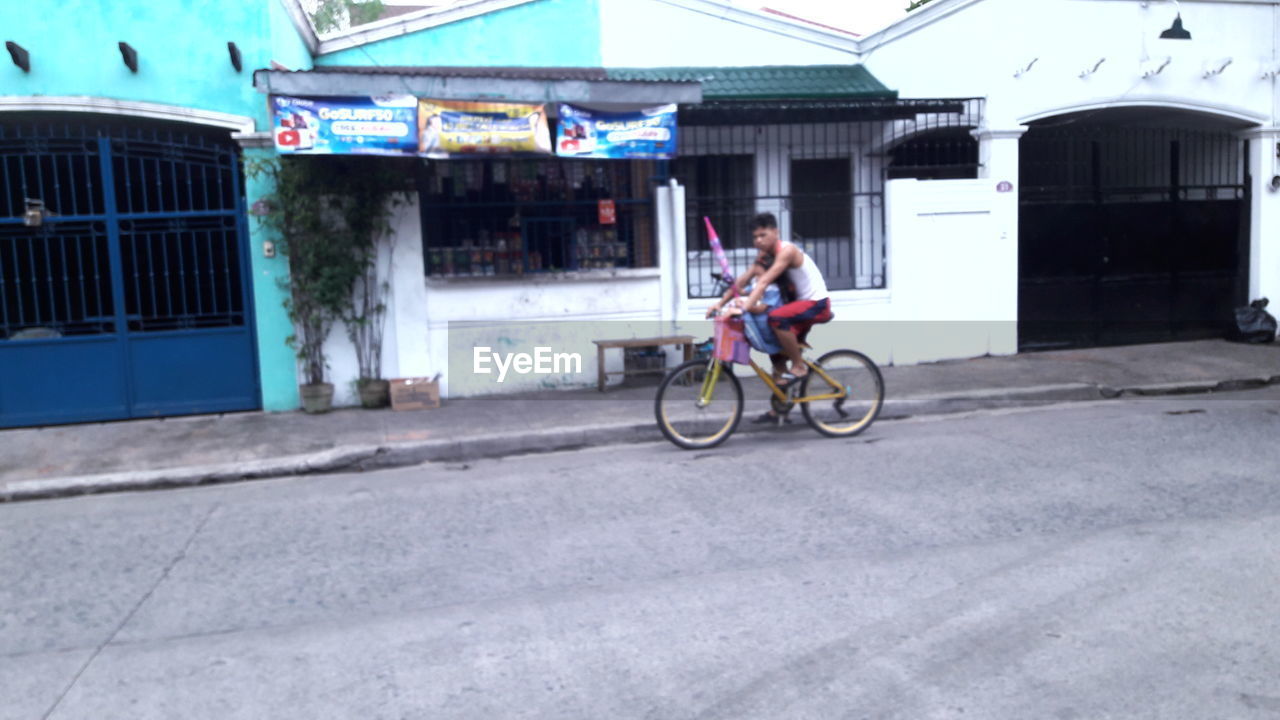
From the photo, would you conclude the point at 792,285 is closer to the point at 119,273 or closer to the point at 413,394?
the point at 413,394

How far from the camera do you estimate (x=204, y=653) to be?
4566 mm

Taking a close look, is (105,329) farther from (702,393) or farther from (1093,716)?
(1093,716)

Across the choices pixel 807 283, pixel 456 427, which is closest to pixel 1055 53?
pixel 807 283

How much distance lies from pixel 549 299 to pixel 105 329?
448 cm

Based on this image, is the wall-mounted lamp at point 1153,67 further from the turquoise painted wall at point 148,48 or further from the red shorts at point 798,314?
the turquoise painted wall at point 148,48

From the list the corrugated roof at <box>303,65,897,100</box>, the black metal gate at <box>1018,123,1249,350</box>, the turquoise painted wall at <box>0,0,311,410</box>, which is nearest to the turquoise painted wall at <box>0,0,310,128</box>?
the turquoise painted wall at <box>0,0,311,410</box>

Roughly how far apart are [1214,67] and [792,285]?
7889 mm

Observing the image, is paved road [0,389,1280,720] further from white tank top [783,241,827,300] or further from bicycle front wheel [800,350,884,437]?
white tank top [783,241,827,300]

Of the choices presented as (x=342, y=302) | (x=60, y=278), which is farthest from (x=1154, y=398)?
(x=60, y=278)

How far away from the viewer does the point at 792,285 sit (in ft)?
27.7

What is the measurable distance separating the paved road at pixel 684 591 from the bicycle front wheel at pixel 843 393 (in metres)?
0.74

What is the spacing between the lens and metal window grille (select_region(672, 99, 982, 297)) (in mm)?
12234

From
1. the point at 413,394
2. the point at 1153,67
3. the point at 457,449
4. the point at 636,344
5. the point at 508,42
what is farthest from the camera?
the point at 1153,67

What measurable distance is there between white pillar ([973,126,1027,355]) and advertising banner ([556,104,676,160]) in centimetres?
403
